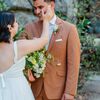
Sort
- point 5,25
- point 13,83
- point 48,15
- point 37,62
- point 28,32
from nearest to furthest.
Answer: point 5,25 → point 13,83 → point 48,15 → point 37,62 → point 28,32

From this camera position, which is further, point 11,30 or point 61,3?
point 61,3

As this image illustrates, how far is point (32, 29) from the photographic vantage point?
4.40 m

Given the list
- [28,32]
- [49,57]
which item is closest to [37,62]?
[49,57]

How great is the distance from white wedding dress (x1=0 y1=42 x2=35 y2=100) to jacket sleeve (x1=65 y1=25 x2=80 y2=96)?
0.52 meters

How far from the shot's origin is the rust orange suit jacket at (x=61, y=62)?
4250 millimetres

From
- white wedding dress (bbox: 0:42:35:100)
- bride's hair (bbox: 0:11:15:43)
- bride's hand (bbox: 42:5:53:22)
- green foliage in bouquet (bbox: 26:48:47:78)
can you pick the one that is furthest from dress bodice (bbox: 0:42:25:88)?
bride's hand (bbox: 42:5:53:22)

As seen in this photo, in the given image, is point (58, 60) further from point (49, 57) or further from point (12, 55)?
point (12, 55)

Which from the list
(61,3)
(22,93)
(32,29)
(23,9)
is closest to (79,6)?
(61,3)

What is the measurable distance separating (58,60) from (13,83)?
60cm

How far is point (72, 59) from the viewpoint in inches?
167

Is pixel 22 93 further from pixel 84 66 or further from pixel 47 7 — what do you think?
pixel 84 66

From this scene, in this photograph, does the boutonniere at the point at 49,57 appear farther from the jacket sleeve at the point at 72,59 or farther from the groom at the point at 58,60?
the jacket sleeve at the point at 72,59

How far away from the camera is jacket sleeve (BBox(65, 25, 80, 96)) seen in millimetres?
4227

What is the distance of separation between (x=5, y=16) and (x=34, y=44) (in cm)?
38
